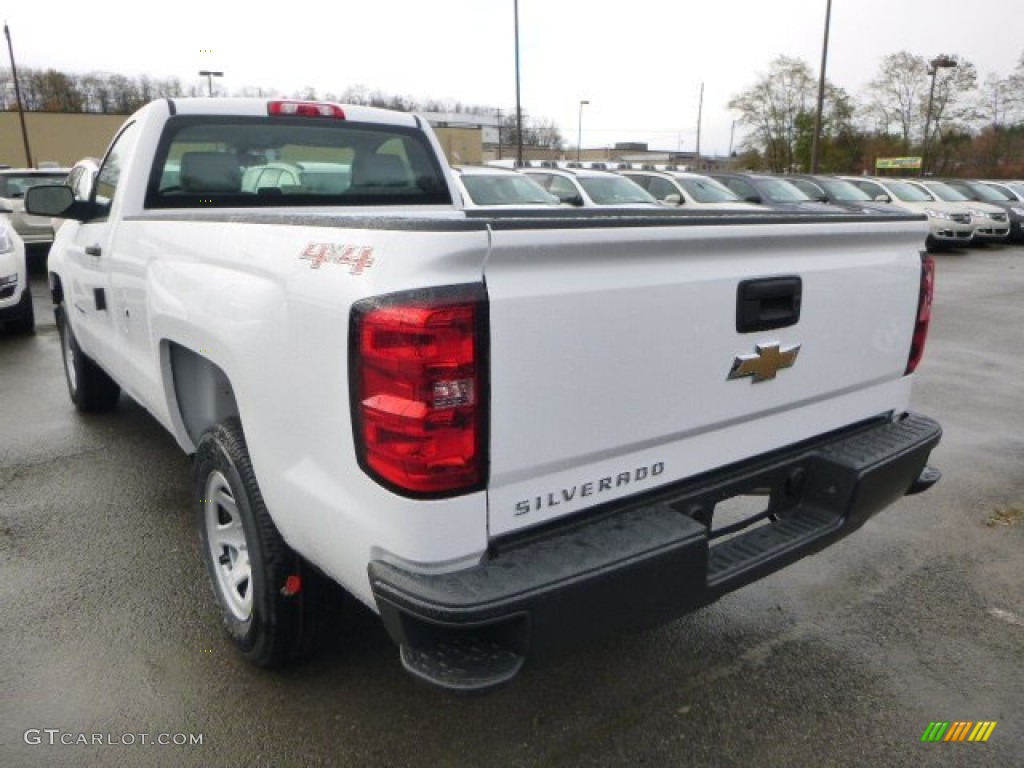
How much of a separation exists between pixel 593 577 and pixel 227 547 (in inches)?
61.5

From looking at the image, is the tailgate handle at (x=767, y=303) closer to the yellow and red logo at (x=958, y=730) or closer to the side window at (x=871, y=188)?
the yellow and red logo at (x=958, y=730)

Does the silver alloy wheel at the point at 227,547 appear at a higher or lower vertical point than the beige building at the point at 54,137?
lower

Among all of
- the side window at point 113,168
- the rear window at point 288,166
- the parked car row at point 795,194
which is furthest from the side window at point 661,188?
the side window at point 113,168

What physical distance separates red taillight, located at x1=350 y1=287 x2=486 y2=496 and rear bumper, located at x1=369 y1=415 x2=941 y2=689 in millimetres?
230

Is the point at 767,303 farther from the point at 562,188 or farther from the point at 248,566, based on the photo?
the point at 562,188

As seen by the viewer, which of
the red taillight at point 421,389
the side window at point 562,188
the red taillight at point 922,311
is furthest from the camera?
the side window at point 562,188

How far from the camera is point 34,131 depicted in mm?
52781

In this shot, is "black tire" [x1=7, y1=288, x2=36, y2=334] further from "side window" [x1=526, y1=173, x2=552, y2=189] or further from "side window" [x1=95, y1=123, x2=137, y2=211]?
"side window" [x1=526, y1=173, x2=552, y2=189]

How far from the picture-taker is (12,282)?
802 centimetres

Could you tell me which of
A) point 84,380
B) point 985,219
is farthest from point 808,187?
point 84,380

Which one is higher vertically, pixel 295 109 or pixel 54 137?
pixel 54 137

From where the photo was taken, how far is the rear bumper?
70.7 inches

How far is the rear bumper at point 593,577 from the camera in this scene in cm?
180

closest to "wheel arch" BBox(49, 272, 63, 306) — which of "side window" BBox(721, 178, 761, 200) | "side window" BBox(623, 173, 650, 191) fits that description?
"side window" BBox(623, 173, 650, 191)
